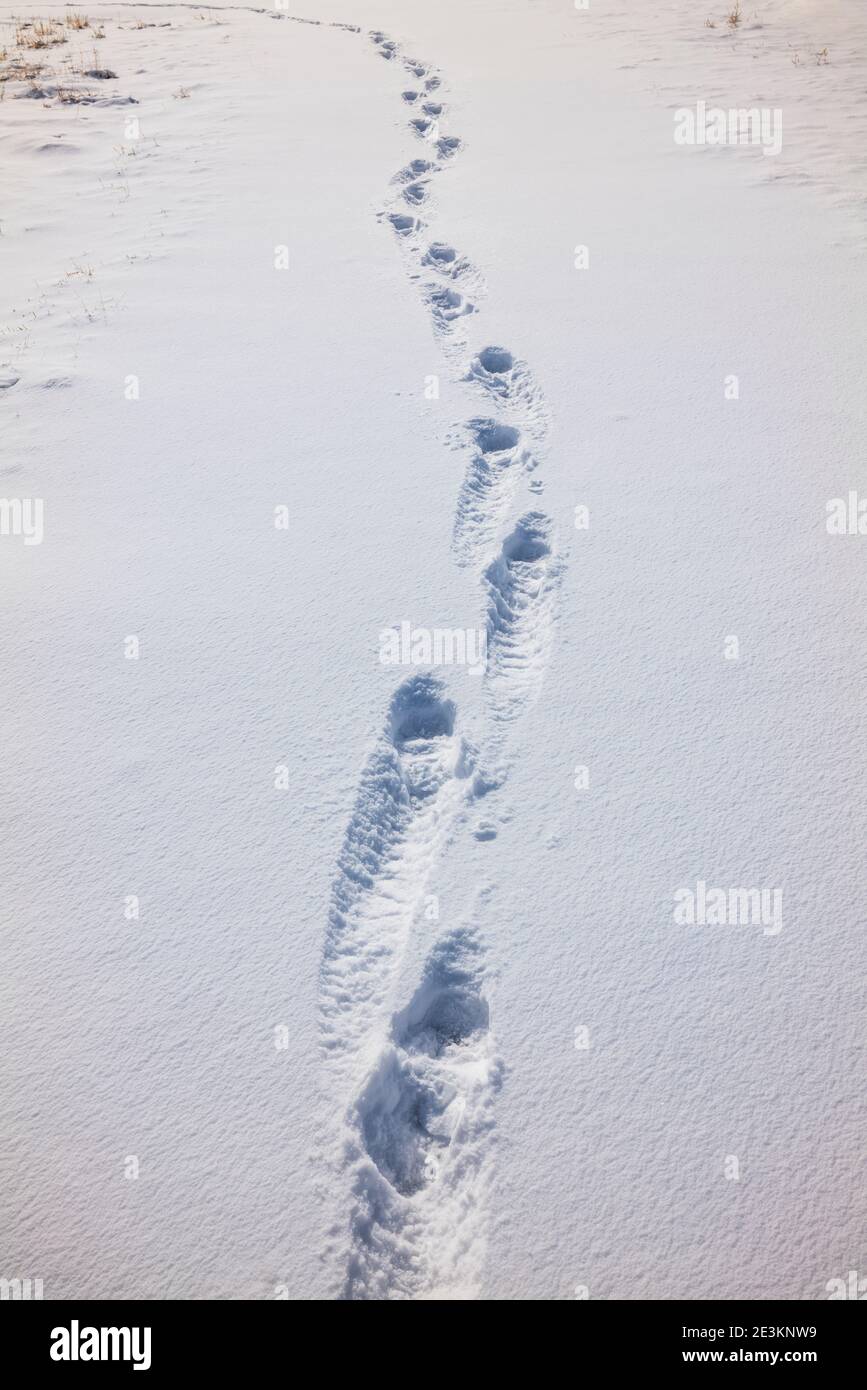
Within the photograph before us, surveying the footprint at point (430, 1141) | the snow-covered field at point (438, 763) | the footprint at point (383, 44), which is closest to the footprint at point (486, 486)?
the snow-covered field at point (438, 763)

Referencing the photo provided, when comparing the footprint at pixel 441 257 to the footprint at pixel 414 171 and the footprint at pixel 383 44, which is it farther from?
the footprint at pixel 383 44

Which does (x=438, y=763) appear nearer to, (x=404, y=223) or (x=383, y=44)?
(x=404, y=223)

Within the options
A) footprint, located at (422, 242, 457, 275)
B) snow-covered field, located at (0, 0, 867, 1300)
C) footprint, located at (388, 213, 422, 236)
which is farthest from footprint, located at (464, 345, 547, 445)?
footprint, located at (388, 213, 422, 236)

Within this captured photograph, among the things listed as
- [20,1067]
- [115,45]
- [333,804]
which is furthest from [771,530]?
[115,45]

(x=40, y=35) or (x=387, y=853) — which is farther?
(x=40, y=35)

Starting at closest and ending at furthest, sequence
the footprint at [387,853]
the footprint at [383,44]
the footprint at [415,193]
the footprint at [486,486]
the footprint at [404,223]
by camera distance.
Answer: the footprint at [387,853] < the footprint at [486,486] < the footprint at [404,223] < the footprint at [415,193] < the footprint at [383,44]

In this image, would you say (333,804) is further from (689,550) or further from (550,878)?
(689,550)

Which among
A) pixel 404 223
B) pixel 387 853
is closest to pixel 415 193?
pixel 404 223
